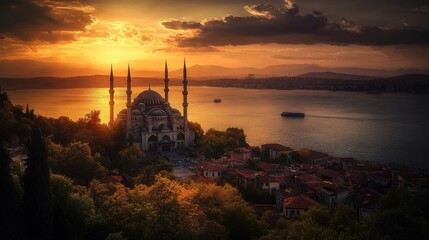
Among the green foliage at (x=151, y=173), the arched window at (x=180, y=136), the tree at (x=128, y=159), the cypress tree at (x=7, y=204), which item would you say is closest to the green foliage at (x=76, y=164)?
the green foliage at (x=151, y=173)

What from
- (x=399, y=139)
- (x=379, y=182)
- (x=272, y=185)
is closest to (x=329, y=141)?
(x=399, y=139)

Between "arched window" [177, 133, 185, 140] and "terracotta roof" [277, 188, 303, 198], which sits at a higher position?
"arched window" [177, 133, 185, 140]

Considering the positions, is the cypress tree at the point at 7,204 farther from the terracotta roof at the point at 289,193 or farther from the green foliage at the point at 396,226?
the terracotta roof at the point at 289,193

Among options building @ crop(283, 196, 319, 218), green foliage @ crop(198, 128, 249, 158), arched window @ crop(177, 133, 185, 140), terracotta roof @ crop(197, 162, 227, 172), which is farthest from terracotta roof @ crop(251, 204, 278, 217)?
arched window @ crop(177, 133, 185, 140)

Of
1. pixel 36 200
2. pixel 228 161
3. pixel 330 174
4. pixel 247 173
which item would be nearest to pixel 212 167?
pixel 247 173

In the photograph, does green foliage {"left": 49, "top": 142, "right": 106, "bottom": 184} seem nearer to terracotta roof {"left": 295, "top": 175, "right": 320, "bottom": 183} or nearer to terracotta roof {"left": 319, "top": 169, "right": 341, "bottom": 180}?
terracotta roof {"left": 295, "top": 175, "right": 320, "bottom": 183}

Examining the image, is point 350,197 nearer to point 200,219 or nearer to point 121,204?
point 200,219
